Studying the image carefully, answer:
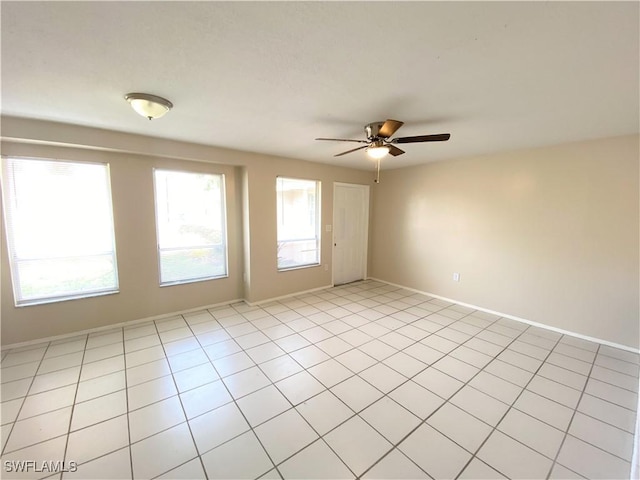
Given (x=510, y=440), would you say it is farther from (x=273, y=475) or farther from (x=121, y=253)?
(x=121, y=253)

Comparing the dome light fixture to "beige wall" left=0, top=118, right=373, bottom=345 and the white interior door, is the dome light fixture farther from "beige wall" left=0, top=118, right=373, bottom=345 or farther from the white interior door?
the white interior door

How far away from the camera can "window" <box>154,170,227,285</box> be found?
3500 millimetres

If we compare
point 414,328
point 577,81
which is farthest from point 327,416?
point 577,81

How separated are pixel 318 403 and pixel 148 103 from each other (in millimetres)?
2663

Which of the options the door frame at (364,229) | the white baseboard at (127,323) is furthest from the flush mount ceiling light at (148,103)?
the door frame at (364,229)

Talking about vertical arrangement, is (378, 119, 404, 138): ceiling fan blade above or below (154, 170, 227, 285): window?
above

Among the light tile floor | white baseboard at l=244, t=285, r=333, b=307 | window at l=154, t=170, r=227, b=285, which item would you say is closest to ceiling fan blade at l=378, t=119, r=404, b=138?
the light tile floor

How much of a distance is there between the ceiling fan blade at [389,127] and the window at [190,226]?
2.66 meters

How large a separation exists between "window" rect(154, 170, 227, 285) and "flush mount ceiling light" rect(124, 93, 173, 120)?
5.24 ft

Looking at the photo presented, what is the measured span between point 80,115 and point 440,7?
9.92ft

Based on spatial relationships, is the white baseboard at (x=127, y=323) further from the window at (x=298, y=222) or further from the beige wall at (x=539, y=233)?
the beige wall at (x=539, y=233)

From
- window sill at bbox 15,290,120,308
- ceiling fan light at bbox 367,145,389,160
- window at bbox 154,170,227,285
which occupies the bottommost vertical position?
window sill at bbox 15,290,120,308

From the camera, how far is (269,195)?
410cm

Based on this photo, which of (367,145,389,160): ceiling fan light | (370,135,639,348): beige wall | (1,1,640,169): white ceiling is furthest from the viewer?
(370,135,639,348): beige wall
